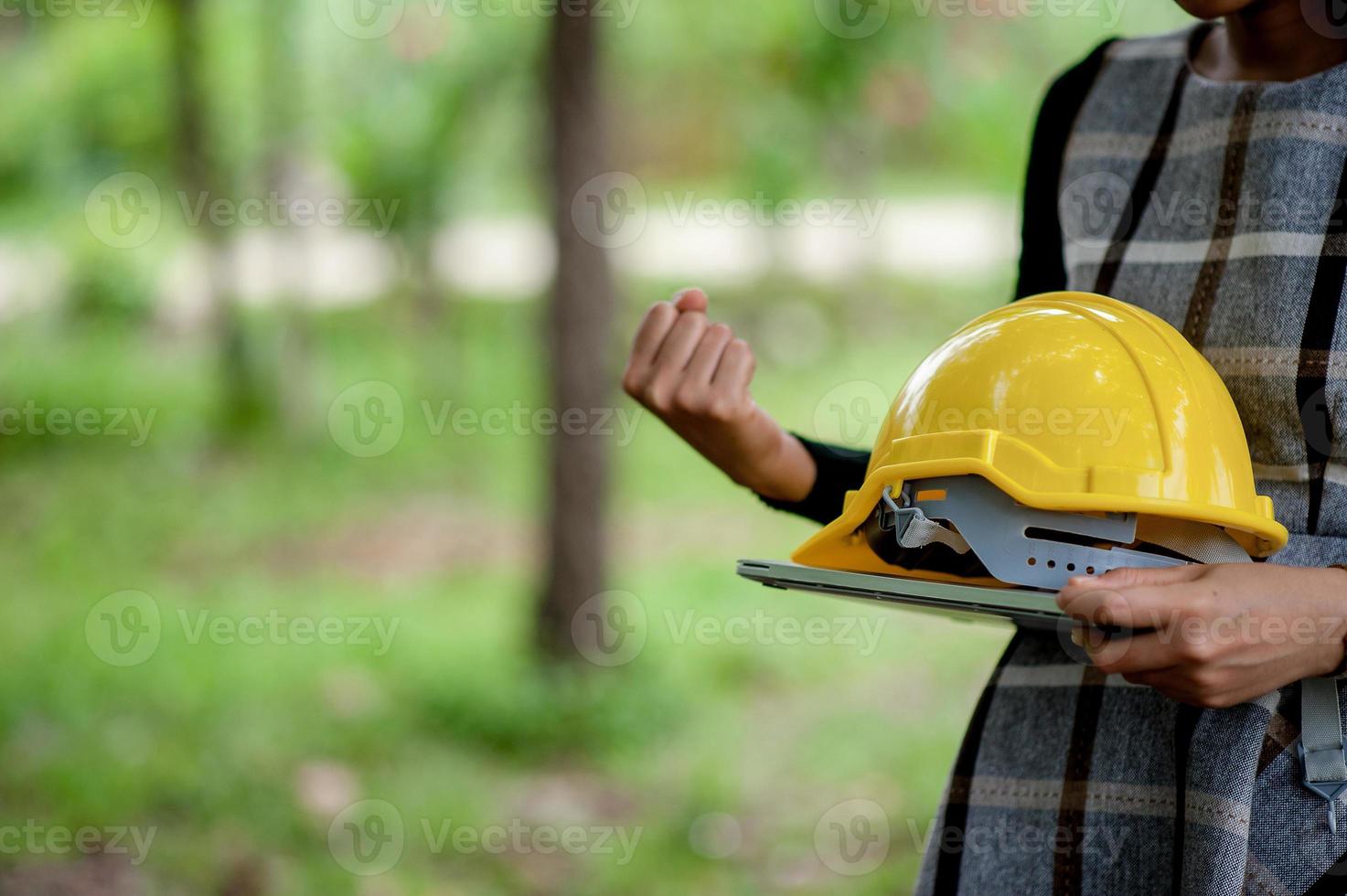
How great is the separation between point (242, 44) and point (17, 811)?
6624mm

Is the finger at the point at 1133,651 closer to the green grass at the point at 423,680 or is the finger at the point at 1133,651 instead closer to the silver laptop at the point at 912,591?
the silver laptop at the point at 912,591

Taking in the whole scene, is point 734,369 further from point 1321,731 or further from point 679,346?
point 1321,731

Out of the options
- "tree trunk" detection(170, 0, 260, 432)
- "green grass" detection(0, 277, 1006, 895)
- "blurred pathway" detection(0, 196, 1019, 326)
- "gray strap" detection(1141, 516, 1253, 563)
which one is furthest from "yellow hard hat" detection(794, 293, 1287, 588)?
"blurred pathway" detection(0, 196, 1019, 326)

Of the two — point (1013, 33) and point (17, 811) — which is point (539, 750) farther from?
point (1013, 33)

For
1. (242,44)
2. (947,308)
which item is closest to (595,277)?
(242,44)

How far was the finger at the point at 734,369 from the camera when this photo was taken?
145 cm

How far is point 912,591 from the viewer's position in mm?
1084

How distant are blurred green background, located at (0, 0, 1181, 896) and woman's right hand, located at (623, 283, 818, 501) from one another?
2493 millimetres

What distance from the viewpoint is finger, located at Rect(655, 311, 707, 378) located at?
1455 millimetres

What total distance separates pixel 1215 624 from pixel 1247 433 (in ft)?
1.14

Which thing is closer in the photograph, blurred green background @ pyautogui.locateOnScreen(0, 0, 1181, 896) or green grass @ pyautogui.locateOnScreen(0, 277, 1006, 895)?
green grass @ pyautogui.locateOnScreen(0, 277, 1006, 895)

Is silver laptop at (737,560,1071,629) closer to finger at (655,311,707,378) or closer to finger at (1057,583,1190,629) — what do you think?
finger at (1057,583,1190,629)

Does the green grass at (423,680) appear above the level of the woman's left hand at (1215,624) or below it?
below

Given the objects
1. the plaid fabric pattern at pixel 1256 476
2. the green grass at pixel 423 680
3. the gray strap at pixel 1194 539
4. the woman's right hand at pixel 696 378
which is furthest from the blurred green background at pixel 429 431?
the gray strap at pixel 1194 539
